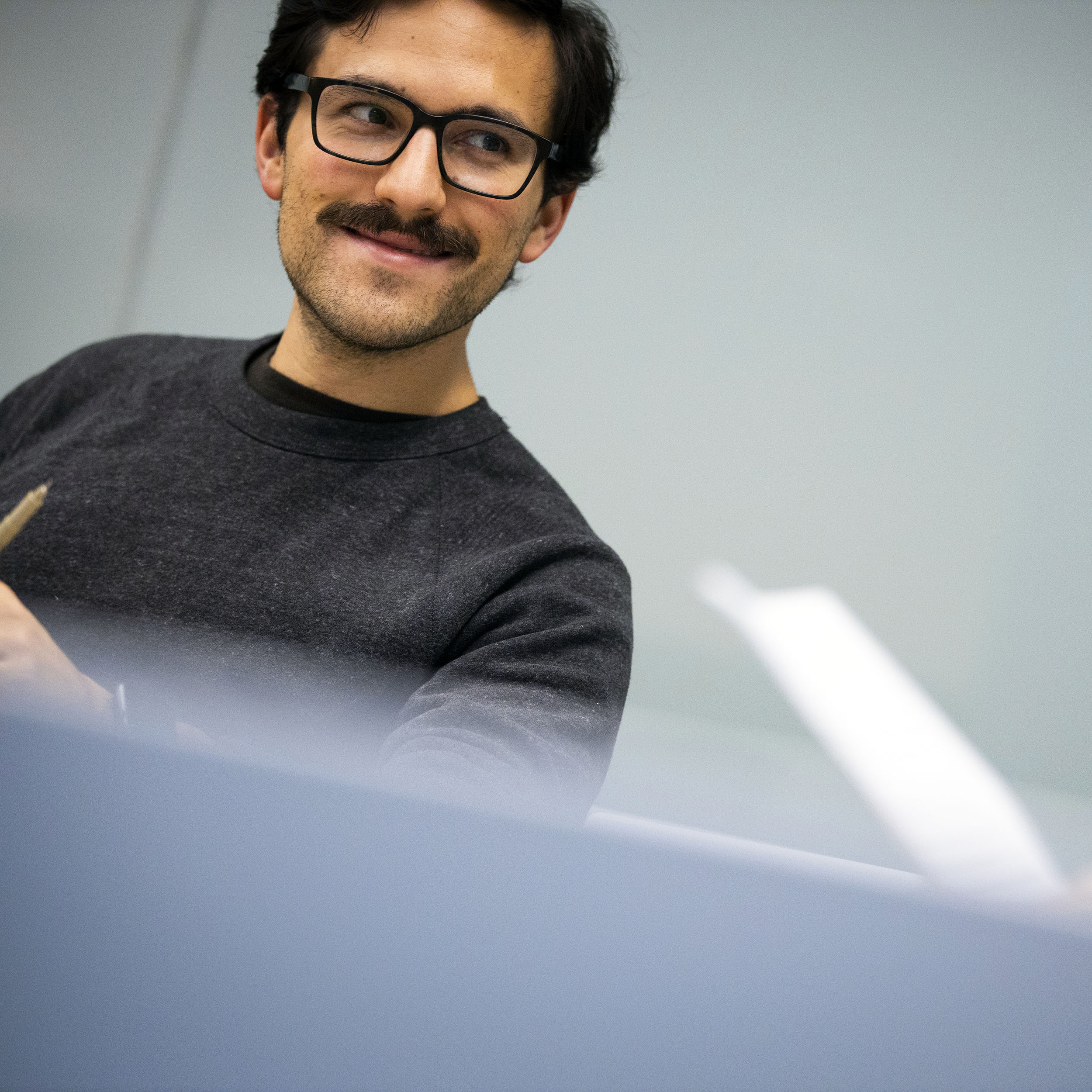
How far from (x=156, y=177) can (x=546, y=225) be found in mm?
836

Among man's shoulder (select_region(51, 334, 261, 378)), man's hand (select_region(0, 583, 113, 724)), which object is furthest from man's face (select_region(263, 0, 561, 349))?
man's hand (select_region(0, 583, 113, 724))

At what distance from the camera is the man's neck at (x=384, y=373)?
798mm

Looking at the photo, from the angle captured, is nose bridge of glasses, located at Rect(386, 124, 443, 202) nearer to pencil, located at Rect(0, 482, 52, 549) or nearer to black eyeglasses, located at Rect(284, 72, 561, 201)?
black eyeglasses, located at Rect(284, 72, 561, 201)

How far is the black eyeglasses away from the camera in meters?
0.73

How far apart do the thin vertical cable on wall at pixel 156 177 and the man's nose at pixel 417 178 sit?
0.90 m

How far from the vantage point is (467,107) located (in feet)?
2.41

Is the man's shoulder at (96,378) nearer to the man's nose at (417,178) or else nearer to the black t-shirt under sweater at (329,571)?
the black t-shirt under sweater at (329,571)

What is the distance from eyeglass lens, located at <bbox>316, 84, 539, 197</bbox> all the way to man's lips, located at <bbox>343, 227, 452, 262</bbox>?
0.16ft

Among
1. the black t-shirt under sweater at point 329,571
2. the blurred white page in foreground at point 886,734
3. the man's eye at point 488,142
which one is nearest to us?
the black t-shirt under sweater at point 329,571

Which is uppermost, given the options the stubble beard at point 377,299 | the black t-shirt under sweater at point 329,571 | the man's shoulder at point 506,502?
the stubble beard at point 377,299

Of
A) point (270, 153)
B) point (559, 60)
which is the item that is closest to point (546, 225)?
point (559, 60)

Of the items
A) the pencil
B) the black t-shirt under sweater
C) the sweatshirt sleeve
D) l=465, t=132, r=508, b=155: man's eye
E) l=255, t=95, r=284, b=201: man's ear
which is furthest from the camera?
l=255, t=95, r=284, b=201: man's ear

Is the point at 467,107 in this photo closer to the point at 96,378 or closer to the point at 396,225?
the point at 396,225

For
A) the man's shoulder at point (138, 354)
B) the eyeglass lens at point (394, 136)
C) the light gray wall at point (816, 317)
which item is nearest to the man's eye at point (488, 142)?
the eyeglass lens at point (394, 136)
